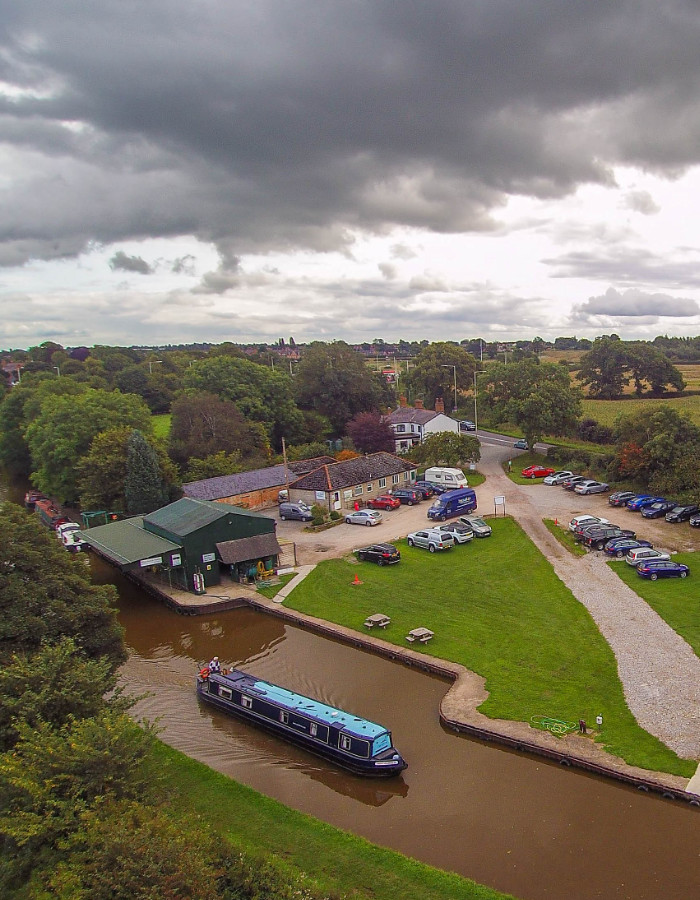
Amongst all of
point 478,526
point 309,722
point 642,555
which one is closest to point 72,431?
point 478,526

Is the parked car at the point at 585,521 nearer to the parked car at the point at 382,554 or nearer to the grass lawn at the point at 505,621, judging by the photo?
the grass lawn at the point at 505,621

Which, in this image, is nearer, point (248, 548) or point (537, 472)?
point (248, 548)

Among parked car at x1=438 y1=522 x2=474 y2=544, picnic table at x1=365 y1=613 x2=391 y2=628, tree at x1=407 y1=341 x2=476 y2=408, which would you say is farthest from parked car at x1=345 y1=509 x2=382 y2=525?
tree at x1=407 y1=341 x2=476 y2=408

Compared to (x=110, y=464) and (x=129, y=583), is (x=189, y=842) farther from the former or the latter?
(x=110, y=464)

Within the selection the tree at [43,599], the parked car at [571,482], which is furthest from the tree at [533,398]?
the tree at [43,599]

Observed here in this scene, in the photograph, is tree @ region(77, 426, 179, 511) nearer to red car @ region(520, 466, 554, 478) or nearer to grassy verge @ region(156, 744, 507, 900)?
red car @ region(520, 466, 554, 478)

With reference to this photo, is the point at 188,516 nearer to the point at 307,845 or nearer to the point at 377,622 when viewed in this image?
the point at 377,622
